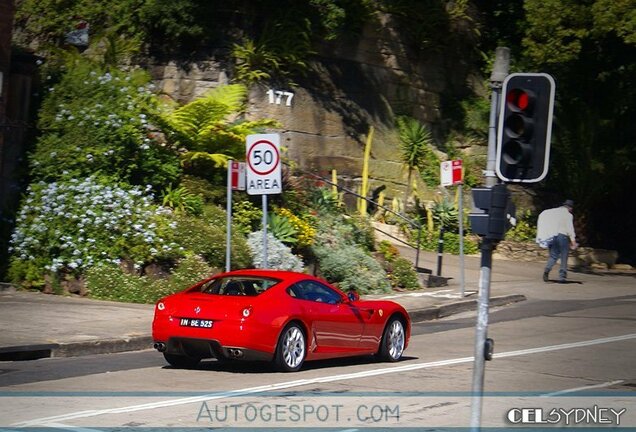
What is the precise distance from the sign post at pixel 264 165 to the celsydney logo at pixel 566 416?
7435 mm

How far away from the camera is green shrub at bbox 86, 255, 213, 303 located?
1888cm

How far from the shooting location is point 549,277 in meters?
26.7

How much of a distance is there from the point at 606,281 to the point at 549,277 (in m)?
1.44

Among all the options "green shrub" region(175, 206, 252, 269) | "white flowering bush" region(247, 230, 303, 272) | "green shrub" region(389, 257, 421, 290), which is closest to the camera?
"green shrub" region(175, 206, 252, 269)

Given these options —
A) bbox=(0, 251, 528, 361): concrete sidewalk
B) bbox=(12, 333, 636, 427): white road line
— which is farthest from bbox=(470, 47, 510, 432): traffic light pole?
bbox=(0, 251, 528, 361): concrete sidewalk

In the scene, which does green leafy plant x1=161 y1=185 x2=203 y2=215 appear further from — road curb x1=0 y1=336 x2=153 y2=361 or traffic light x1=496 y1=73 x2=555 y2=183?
traffic light x1=496 y1=73 x2=555 y2=183

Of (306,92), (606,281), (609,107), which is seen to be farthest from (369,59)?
(606,281)

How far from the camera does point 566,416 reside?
10344mm

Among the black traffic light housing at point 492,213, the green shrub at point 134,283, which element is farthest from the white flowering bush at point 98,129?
the black traffic light housing at point 492,213

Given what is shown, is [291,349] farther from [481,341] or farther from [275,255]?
[275,255]

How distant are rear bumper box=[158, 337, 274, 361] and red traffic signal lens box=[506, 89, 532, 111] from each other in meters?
5.45

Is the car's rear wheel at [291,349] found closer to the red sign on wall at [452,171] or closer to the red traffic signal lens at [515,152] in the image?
the red traffic signal lens at [515,152]

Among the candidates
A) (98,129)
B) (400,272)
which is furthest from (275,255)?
(98,129)

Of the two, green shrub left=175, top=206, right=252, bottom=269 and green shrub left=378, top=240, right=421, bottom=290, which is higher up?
green shrub left=175, top=206, right=252, bottom=269
